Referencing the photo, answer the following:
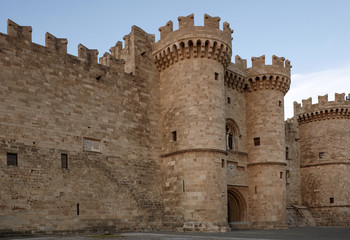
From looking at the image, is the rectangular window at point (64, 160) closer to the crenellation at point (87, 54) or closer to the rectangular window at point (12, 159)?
the rectangular window at point (12, 159)

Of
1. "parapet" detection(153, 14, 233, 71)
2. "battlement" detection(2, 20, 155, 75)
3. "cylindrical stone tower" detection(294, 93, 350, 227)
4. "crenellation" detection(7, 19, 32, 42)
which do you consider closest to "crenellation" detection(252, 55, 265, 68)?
"parapet" detection(153, 14, 233, 71)

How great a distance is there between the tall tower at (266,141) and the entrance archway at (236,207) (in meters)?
0.43

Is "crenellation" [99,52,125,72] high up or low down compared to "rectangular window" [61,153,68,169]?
up

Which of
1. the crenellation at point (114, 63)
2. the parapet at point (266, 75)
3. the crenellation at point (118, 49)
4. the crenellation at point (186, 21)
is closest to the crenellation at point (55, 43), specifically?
the crenellation at point (114, 63)

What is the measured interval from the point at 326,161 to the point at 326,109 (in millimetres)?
3572

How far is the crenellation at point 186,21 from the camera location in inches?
735

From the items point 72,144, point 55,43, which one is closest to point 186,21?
point 55,43

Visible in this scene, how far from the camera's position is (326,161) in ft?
91.2

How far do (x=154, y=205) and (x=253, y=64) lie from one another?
9910 mm

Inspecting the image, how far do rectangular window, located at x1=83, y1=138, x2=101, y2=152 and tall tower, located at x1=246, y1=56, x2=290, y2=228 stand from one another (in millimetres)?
9234

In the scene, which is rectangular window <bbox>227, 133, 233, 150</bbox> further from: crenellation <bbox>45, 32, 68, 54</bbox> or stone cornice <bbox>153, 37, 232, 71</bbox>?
crenellation <bbox>45, 32, 68, 54</bbox>

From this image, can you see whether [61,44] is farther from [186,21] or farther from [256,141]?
[256,141]

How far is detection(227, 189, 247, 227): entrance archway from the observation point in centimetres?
2175

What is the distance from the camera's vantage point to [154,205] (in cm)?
1831
